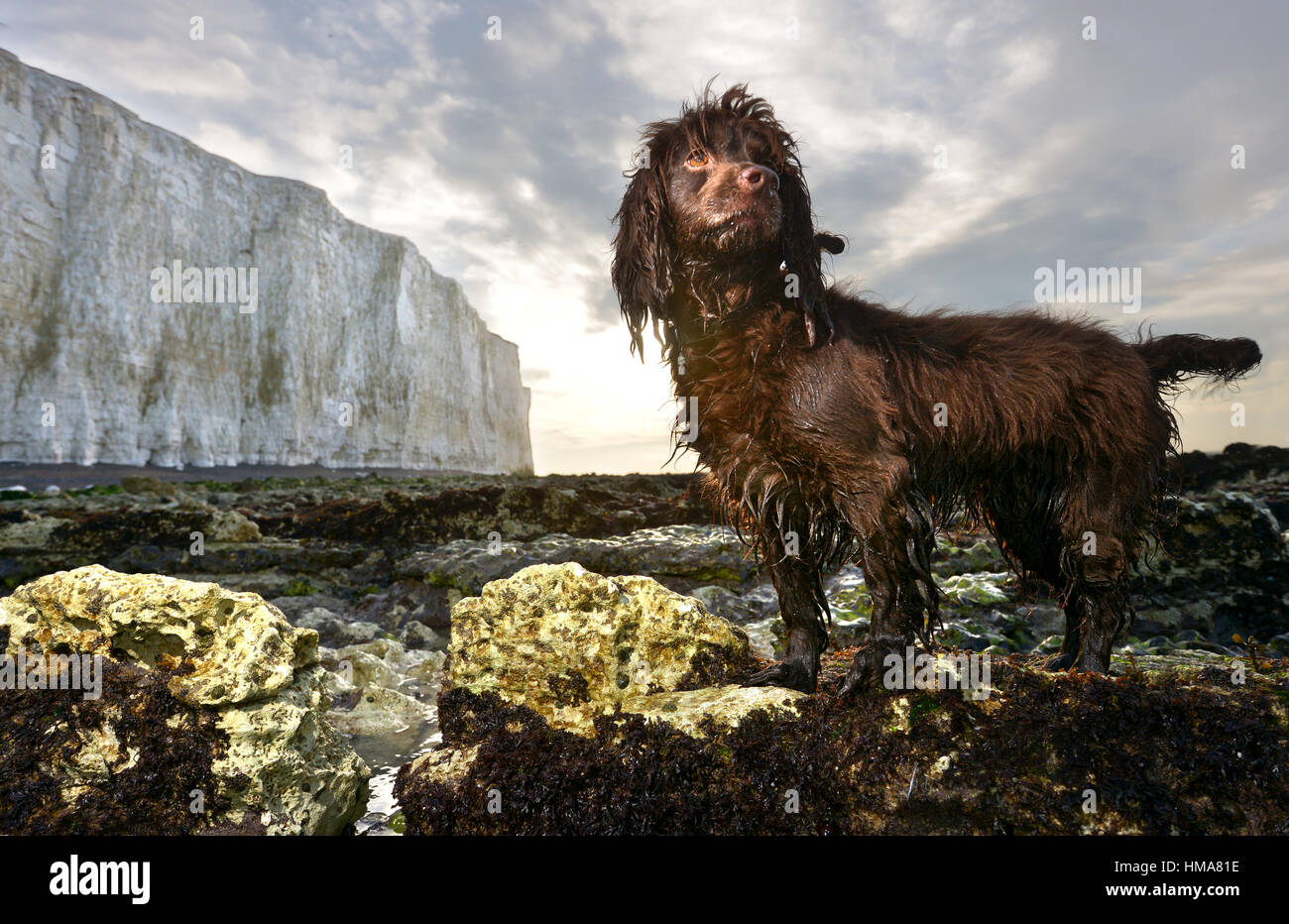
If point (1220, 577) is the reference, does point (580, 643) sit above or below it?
above

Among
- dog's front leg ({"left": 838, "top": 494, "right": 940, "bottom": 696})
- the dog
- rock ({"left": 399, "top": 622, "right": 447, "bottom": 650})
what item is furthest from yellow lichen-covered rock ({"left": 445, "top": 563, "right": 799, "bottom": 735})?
rock ({"left": 399, "top": 622, "right": 447, "bottom": 650})

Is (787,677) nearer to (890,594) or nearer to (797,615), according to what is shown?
(797,615)

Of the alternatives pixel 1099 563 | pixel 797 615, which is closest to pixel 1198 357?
pixel 1099 563

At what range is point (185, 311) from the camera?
3847 centimetres

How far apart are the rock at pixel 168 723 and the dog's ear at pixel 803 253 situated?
273 centimetres

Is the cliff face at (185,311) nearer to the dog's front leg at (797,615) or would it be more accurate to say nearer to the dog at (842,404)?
the dog at (842,404)

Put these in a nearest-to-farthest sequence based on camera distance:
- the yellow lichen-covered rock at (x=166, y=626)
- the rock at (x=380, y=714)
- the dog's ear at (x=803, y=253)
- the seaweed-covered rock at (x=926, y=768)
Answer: the seaweed-covered rock at (x=926, y=768) < the dog's ear at (x=803, y=253) < the yellow lichen-covered rock at (x=166, y=626) < the rock at (x=380, y=714)

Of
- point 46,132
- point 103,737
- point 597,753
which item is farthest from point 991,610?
point 46,132

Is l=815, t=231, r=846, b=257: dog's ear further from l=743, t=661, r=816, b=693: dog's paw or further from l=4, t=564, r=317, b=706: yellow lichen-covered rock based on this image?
l=4, t=564, r=317, b=706: yellow lichen-covered rock

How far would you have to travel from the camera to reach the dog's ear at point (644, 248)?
9.64 ft

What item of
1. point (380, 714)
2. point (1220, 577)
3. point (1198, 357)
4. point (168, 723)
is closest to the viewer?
point (168, 723)

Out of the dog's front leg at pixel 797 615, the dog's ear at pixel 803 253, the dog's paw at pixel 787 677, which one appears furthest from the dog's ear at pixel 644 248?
the dog's paw at pixel 787 677

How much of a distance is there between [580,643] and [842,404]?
1576 millimetres

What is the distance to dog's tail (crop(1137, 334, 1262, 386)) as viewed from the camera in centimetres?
341
